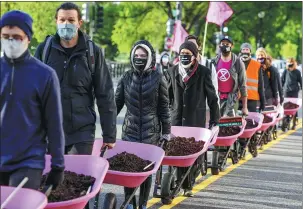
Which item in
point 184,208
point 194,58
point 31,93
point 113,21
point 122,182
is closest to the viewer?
point 31,93

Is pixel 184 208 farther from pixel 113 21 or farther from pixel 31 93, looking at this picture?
pixel 113 21

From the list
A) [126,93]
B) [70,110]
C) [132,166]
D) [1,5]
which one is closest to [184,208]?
[126,93]

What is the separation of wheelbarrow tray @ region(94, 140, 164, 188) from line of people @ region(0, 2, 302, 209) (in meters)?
0.32

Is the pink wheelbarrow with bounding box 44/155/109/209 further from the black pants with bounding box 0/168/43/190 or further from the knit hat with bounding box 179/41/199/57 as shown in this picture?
the knit hat with bounding box 179/41/199/57

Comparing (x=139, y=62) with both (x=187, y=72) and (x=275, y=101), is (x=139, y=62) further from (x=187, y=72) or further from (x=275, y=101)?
(x=275, y=101)

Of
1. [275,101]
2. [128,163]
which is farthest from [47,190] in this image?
[275,101]

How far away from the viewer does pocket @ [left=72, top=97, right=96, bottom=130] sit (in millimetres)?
7375

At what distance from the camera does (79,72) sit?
7.38 m

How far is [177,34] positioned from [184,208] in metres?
24.1

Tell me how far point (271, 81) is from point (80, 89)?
10.8 m

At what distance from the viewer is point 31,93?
568 cm

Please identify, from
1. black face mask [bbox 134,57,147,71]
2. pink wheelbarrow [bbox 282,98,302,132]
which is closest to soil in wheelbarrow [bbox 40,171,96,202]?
black face mask [bbox 134,57,147,71]

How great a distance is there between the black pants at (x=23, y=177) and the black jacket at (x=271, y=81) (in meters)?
12.2

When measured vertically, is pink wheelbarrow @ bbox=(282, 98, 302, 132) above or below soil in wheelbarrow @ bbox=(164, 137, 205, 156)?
below
